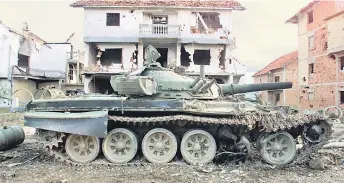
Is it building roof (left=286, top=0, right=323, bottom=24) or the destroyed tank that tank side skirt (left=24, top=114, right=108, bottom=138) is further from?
building roof (left=286, top=0, right=323, bottom=24)

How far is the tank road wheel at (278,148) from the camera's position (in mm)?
8055

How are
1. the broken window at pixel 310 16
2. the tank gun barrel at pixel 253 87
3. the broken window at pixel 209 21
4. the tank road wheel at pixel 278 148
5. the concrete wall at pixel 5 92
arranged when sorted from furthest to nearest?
the broken window at pixel 310 16 → the concrete wall at pixel 5 92 → the broken window at pixel 209 21 → the tank gun barrel at pixel 253 87 → the tank road wheel at pixel 278 148

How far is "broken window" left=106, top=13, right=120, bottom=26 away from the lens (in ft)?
86.1

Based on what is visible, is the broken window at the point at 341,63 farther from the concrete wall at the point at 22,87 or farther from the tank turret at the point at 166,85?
the concrete wall at the point at 22,87

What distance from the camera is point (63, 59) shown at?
3303 cm

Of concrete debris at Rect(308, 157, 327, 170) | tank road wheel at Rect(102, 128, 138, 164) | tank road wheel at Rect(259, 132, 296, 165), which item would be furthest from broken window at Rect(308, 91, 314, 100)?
tank road wheel at Rect(102, 128, 138, 164)

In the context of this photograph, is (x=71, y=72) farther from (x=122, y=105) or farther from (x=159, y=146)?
(x=159, y=146)

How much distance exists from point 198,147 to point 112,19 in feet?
66.1

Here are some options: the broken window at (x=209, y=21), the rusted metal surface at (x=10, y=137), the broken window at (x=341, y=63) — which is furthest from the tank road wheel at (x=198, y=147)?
the broken window at (x=341, y=63)

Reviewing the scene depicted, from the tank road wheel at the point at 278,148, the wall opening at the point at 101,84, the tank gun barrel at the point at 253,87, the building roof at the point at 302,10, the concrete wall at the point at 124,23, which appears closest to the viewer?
the tank road wheel at the point at 278,148

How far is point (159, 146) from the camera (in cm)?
809

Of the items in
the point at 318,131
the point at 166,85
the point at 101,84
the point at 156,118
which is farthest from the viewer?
the point at 101,84

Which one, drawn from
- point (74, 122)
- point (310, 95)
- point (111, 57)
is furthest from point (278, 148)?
point (310, 95)

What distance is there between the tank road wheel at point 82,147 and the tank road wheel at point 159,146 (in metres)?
1.15
